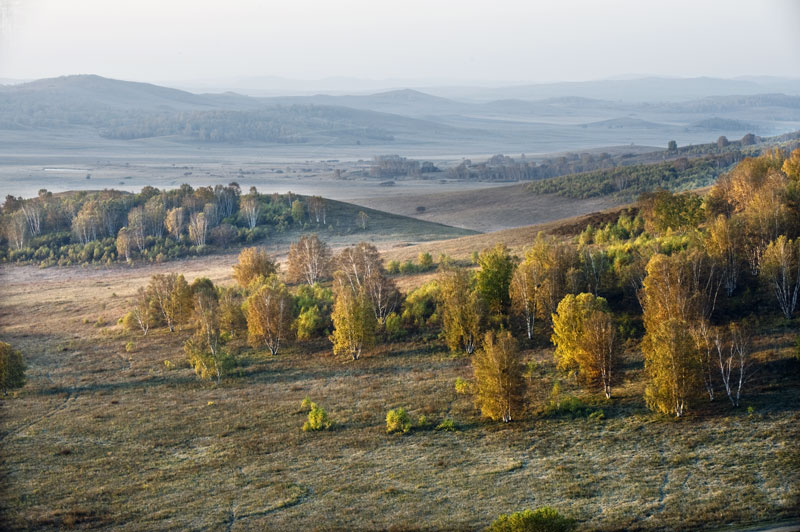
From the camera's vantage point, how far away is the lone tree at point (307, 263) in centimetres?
6450

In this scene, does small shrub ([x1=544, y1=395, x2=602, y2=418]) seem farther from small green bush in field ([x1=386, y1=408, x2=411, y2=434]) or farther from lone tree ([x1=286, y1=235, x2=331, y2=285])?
lone tree ([x1=286, y1=235, x2=331, y2=285])

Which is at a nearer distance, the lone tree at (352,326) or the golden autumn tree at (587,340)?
the golden autumn tree at (587,340)

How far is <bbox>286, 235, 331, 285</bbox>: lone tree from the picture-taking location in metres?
64.5

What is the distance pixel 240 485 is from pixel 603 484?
13.7 m

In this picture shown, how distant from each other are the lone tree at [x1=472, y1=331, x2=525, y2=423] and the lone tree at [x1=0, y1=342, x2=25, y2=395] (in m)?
25.3

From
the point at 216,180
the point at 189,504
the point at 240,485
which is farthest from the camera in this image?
the point at 216,180

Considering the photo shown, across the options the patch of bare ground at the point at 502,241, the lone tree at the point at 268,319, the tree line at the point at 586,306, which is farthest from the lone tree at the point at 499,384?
the patch of bare ground at the point at 502,241

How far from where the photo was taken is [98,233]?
92.4m

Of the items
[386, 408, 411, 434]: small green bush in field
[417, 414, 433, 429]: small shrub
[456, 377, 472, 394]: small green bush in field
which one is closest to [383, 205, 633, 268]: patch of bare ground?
[456, 377, 472, 394]: small green bush in field

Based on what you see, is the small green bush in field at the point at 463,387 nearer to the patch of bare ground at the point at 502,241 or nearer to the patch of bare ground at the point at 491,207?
the patch of bare ground at the point at 502,241

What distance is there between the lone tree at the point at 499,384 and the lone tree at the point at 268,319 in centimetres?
1720

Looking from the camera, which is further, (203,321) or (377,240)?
(377,240)

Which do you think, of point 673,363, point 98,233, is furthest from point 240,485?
point 98,233

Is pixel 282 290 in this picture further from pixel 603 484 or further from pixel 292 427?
pixel 603 484
